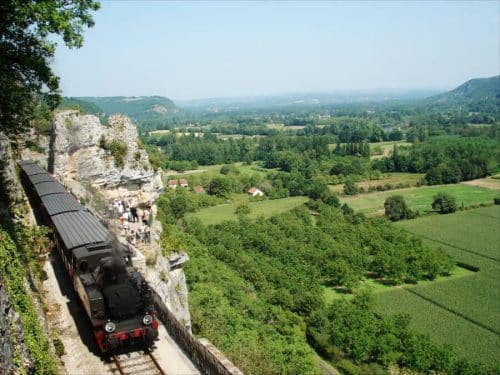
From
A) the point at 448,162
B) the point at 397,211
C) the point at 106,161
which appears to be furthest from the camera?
the point at 448,162

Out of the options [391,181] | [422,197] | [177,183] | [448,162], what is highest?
[448,162]

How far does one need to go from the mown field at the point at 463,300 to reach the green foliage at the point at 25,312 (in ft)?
107

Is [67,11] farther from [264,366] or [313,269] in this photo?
[313,269]

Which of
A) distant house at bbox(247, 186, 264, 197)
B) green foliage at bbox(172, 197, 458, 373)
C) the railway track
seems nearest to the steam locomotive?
the railway track

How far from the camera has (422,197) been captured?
8238 centimetres

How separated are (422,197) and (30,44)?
78682 millimetres

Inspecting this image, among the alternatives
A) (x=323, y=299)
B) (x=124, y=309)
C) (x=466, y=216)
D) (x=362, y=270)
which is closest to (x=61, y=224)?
(x=124, y=309)

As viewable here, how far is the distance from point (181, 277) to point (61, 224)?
21.9ft

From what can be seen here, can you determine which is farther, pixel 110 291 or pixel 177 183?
A: pixel 177 183

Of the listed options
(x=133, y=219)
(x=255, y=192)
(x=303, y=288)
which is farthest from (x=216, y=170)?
(x=133, y=219)

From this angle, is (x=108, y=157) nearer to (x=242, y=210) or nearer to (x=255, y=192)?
(x=242, y=210)

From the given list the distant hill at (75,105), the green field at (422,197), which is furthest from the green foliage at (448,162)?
the distant hill at (75,105)

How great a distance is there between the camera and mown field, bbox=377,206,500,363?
1452 inches

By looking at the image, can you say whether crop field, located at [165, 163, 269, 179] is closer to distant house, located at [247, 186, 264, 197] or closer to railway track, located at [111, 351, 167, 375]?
distant house, located at [247, 186, 264, 197]
